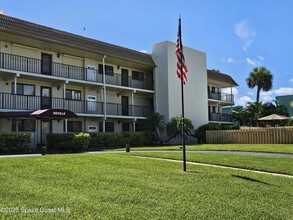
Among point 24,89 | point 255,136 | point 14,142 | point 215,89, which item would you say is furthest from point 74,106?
point 215,89

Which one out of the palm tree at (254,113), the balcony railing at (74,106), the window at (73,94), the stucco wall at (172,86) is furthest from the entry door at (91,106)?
the palm tree at (254,113)

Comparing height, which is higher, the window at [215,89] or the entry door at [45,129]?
the window at [215,89]

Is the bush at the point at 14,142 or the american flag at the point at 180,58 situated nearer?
the american flag at the point at 180,58

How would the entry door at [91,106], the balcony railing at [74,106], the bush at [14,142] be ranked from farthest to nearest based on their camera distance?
the entry door at [91,106] < the balcony railing at [74,106] < the bush at [14,142]

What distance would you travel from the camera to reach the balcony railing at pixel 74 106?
74.2 feet

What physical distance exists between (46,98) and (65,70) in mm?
2683

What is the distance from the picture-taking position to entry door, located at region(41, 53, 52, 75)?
84.7 feet

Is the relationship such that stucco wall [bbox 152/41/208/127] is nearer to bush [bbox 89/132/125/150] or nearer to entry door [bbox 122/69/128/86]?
entry door [bbox 122/69/128/86]

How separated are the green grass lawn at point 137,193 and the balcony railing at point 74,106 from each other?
514 inches

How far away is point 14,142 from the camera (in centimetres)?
1956

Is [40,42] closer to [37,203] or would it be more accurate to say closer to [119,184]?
[119,184]

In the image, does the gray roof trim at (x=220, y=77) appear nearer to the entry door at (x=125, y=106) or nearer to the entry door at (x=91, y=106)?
Answer: the entry door at (x=125, y=106)

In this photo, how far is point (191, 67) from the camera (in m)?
36.4

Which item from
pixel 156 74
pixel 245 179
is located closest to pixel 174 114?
pixel 156 74
